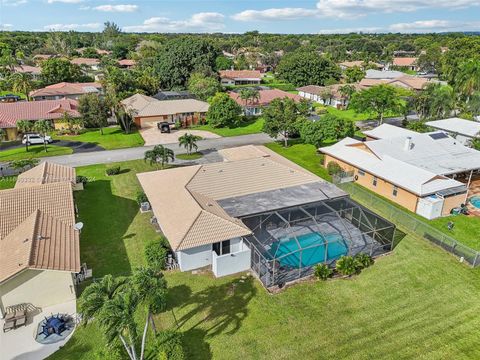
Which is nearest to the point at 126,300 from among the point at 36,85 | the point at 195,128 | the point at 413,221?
the point at 413,221

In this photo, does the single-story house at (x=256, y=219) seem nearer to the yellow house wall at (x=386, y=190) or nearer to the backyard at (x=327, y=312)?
the backyard at (x=327, y=312)

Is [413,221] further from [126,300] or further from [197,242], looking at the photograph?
[126,300]

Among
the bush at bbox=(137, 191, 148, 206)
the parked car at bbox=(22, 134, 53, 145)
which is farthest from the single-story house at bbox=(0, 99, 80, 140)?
the bush at bbox=(137, 191, 148, 206)

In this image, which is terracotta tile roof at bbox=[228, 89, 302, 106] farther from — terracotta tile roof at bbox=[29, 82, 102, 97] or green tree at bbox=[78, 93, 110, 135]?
terracotta tile roof at bbox=[29, 82, 102, 97]

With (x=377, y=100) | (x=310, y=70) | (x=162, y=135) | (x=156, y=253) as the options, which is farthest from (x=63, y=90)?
(x=156, y=253)

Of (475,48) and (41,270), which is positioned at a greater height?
(475,48)

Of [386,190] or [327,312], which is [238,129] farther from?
[327,312]
